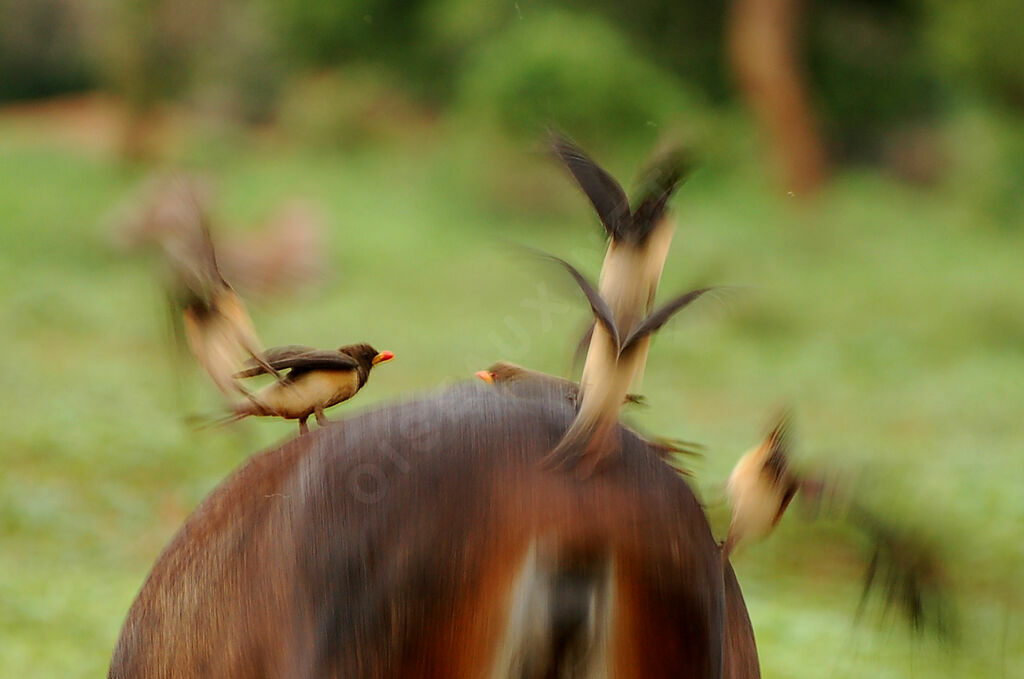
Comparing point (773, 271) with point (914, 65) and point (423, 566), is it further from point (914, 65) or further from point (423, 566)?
point (423, 566)

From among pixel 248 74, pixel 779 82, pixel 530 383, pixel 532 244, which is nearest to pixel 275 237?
pixel 532 244

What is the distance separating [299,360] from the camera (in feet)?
6.75

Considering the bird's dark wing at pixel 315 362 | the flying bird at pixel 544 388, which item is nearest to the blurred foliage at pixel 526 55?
the bird's dark wing at pixel 315 362

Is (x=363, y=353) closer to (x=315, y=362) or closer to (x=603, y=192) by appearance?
(x=315, y=362)

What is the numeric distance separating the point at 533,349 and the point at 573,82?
242 inches

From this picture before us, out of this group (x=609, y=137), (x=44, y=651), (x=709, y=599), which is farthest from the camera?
(x=609, y=137)

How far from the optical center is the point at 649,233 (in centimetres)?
167

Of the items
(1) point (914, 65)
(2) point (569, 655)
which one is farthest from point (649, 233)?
(1) point (914, 65)

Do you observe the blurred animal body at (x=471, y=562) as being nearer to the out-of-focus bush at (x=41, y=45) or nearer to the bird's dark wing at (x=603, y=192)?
the bird's dark wing at (x=603, y=192)

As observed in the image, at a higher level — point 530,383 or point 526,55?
point 530,383

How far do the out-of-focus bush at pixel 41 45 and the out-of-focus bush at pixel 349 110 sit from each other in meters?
3.15

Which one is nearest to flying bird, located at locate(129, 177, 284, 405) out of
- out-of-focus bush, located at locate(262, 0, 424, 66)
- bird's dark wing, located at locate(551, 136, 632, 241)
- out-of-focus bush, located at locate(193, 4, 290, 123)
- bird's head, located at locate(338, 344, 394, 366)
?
bird's head, located at locate(338, 344, 394, 366)

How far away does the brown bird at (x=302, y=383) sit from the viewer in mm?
2041

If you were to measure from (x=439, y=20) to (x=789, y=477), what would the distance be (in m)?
18.2
